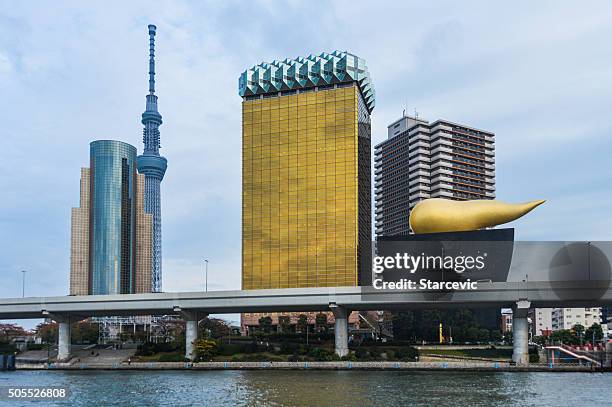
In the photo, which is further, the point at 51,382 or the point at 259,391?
the point at 51,382

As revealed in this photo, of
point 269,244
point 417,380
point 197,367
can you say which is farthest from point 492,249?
point 269,244

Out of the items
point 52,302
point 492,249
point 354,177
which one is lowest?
point 52,302

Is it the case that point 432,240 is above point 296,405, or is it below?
Result: above

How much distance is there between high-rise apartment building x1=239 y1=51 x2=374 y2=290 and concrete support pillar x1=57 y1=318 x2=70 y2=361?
195 ft

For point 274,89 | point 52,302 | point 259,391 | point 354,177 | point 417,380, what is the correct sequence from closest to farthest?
point 259,391, point 417,380, point 52,302, point 354,177, point 274,89

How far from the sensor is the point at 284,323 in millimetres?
157250

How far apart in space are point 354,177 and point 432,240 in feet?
203

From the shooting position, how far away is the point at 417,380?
70375mm

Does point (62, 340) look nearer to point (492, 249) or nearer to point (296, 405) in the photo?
point (492, 249)

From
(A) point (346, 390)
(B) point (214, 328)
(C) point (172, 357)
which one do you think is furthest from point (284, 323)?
(A) point (346, 390)

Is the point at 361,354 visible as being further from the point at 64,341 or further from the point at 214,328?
the point at 214,328

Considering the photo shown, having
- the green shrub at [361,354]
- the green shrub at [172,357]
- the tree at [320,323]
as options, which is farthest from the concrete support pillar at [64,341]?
the tree at [320,323]

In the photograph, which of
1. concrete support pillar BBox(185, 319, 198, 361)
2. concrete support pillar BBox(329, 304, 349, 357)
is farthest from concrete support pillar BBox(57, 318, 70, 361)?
concrete support pillar BBox(329, 304, 349, 357)

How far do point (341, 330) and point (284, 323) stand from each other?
56.4m
